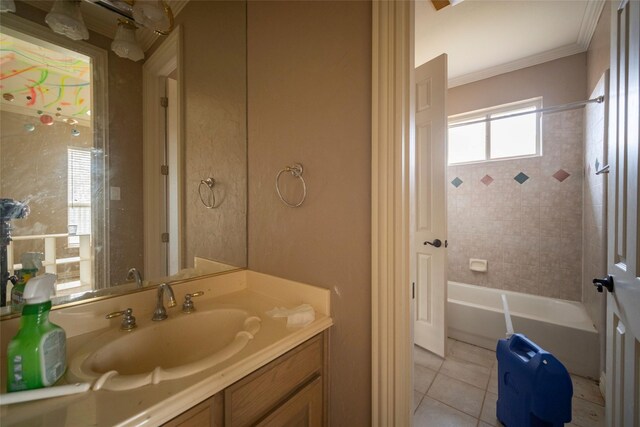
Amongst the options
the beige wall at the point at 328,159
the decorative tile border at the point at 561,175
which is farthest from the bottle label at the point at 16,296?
the decorative tile border at the point at 561,175

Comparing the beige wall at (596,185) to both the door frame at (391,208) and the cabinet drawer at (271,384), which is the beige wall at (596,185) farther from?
the cabinet drawer at (271,384)

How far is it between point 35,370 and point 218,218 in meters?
0.74

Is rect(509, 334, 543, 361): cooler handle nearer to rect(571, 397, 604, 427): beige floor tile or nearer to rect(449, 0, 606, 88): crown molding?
rect(571, 397, 604, 427): beige floor tile

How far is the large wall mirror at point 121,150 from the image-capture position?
0.67 meters

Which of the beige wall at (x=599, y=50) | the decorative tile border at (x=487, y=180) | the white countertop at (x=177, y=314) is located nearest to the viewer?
the white countertop at (x=177, y=314)

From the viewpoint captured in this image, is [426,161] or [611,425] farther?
[426,161]

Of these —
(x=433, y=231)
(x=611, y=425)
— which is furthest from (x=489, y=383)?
(x=433, y=231)

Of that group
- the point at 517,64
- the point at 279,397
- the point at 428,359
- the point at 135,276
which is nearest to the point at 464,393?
the point at 428,359

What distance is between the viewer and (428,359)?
1.90 meters

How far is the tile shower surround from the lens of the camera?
7.08 ft

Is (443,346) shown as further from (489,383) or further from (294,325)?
(294,325)

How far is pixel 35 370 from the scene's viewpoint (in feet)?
1.59

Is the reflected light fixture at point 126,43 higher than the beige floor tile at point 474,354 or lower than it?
higher

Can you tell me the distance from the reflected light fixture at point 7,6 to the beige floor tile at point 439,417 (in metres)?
2.31
